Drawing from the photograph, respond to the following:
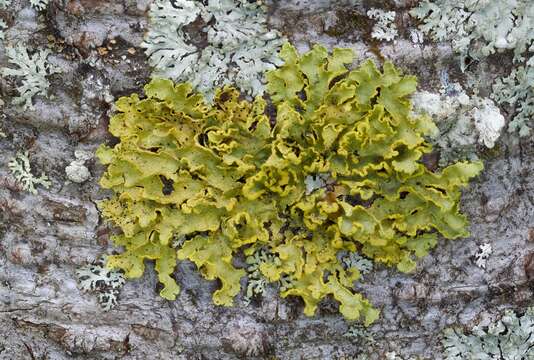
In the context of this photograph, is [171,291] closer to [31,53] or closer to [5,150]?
[5,150]

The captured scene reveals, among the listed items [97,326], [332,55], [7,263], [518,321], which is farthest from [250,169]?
[518,321]

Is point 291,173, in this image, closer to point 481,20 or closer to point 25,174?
point 481,20

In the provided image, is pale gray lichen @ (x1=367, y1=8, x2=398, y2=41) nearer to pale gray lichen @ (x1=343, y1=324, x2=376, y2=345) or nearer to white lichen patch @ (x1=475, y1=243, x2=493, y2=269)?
white lichen patch @ (x1=475, y1=243, x2=493, y2=269)

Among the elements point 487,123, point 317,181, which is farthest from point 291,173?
point 487,123

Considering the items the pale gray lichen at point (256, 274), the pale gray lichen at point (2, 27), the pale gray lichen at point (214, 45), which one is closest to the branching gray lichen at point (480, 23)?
the pale gray lichen at point (214, 45)

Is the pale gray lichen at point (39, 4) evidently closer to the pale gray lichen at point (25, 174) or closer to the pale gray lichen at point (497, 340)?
the pale gray lichen at point (25, 174)

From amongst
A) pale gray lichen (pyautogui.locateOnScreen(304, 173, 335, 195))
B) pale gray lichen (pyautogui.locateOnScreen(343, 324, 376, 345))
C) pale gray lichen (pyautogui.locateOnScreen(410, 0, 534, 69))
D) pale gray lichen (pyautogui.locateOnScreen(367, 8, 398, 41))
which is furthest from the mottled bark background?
pale gray lichen (pyautogui.locateOnScreen(304, 173, 335, 195))
